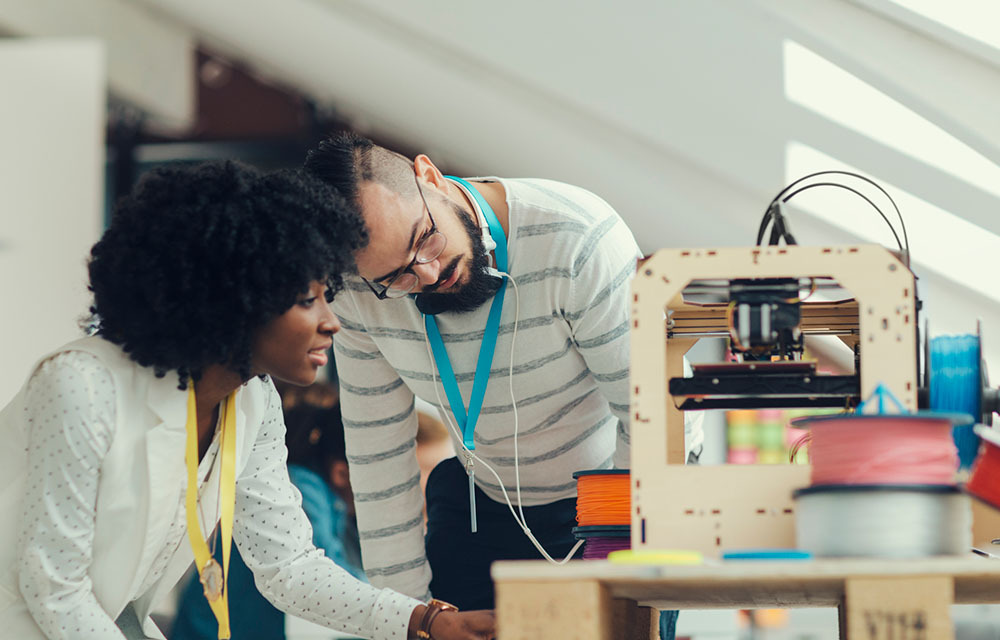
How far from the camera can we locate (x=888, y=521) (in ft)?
3.85

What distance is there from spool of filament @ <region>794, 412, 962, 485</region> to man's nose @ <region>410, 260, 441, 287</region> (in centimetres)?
88

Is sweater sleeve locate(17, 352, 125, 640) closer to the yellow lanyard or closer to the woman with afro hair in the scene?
the woman with afro hair

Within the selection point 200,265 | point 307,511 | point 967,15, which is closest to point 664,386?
point 200,265

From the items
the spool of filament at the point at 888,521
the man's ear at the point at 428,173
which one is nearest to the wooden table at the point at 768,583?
the spool of filament at the point at 888,521

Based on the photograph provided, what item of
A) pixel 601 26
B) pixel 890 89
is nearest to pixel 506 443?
pixel 890 89

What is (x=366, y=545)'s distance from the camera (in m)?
2.24

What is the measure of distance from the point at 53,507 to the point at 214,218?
424 millimetres

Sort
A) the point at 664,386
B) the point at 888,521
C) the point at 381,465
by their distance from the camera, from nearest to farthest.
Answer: the point at 888,521, the point at 664,386, the point at 381,465

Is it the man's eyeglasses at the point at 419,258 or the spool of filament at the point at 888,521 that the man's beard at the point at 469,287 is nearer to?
the man's eyeglasses at the point at 419,258

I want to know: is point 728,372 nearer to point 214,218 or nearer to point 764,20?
point 214,218

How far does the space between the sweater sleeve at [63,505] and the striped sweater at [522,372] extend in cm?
67

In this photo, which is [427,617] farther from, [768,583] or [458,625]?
[768,583]

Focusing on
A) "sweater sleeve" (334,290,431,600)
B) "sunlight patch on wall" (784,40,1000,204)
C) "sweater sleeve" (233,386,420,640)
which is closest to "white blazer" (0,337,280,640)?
"sweater sleeve" (233,386,420,640)

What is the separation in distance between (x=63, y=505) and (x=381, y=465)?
839 mm
